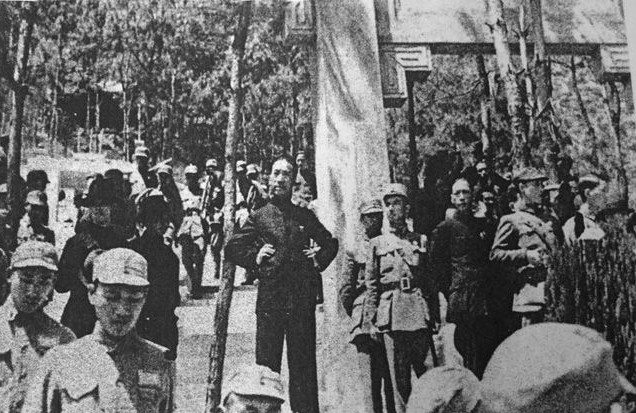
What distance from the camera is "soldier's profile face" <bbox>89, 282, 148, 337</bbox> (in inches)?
162

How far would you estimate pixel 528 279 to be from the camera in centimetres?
458

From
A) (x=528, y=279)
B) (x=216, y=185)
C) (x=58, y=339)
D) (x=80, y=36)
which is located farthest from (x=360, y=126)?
(x=58, y=339)

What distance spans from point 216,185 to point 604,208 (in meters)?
2.65

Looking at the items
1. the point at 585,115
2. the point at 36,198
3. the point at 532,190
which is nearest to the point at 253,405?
the point at 36,198

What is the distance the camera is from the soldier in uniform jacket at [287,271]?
427 cm

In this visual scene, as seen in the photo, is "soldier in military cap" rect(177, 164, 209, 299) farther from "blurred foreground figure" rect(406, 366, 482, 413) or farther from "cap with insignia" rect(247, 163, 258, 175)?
"blurred foreground figure" rect(406, 366, 482, 413)

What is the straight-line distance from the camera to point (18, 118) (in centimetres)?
455

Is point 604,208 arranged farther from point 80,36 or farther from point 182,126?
point 80,36

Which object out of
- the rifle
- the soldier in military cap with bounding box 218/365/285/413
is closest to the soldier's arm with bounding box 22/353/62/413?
the soldier in military cap with bounding box 218/365/285/413

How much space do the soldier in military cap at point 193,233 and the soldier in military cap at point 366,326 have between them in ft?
3.01

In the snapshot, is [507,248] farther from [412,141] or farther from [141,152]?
[141,152]

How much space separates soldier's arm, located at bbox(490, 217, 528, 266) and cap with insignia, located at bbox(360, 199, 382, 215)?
0.81 m

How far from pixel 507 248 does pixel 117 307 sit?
2505 mm

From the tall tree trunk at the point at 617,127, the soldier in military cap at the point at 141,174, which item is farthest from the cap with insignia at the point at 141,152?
the tall tree trunk at the point at 617,127
